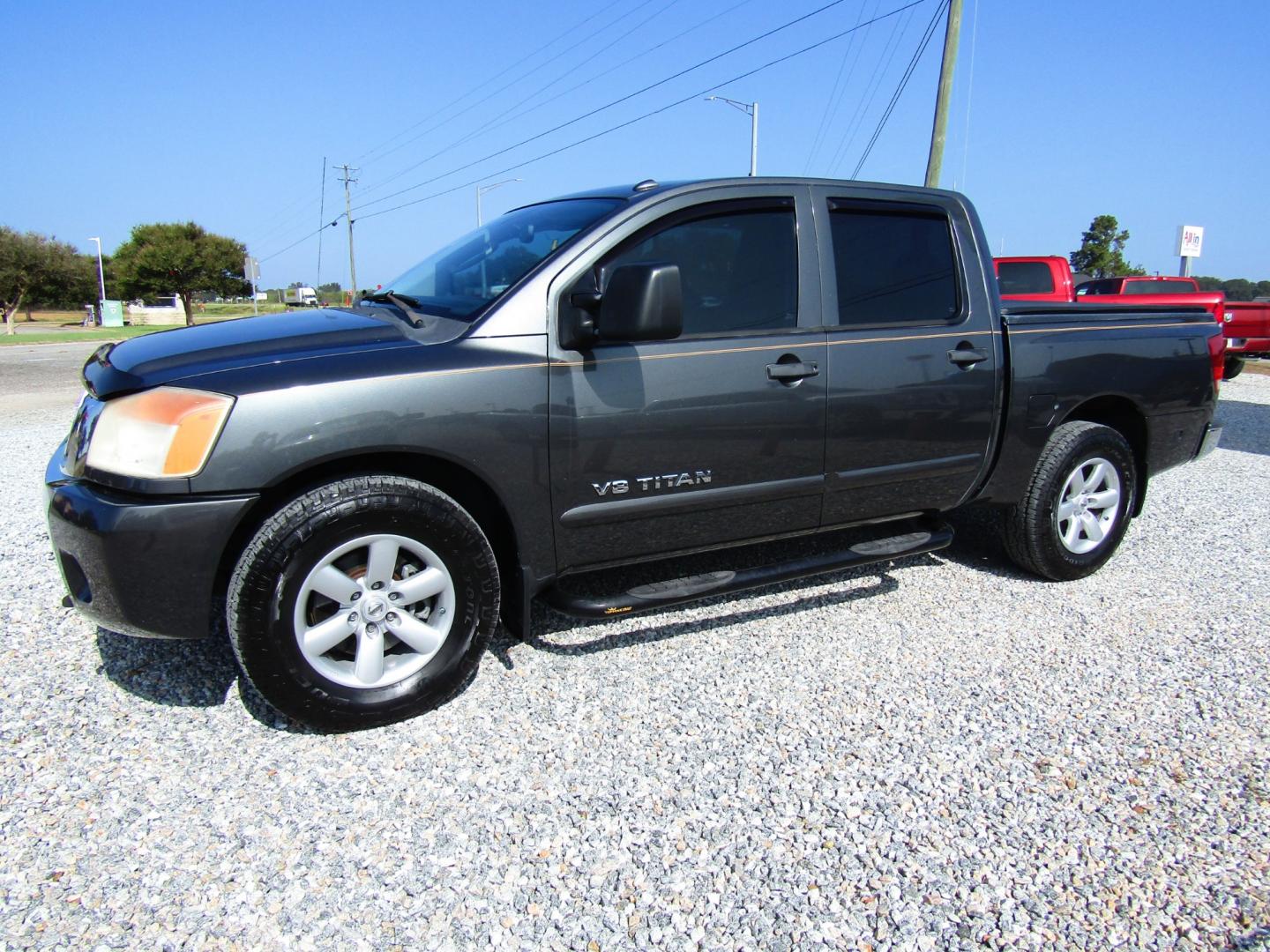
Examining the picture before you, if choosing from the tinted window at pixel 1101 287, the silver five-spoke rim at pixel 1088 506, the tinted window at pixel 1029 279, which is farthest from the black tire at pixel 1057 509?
the tinted window at pixel 1101 287

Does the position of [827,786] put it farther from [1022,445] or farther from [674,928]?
[1022,445]

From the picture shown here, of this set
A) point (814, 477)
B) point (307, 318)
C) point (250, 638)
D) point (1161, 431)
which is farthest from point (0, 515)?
point (1161, 431)

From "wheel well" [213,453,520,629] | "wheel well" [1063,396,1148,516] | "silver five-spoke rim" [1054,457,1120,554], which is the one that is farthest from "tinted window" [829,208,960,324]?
"wheel well" [213,453,520,629]

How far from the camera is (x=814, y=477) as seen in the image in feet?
11.3

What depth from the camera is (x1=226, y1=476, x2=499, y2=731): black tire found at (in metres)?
2.56

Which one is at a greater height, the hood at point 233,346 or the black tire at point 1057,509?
the hood at point 233,346

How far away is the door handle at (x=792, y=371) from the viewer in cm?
325

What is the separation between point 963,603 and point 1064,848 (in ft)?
5.94

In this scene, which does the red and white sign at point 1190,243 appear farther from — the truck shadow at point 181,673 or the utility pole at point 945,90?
the truck shadow at point 181,673

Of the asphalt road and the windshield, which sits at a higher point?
the windshield

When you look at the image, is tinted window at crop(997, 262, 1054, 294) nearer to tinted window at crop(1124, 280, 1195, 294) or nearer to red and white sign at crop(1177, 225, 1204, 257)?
tinted window at crop(1124, 280, 1195, 294)

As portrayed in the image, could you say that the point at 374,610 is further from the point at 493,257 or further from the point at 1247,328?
the point at 1247,328

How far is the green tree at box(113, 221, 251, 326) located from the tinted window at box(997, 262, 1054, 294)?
43.3 metres

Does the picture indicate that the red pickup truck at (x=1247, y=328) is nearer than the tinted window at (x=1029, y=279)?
No
